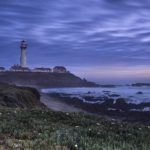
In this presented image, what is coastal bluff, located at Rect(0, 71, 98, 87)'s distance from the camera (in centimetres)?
13460

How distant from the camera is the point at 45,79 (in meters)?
144

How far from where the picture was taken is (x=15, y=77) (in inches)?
5325

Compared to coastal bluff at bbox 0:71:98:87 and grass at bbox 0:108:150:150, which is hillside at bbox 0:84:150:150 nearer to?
grass at bbox 0:108:150:150

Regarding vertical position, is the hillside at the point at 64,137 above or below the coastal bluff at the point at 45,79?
below

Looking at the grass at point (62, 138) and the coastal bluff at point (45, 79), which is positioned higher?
the coastal bluff at point (45, 79)

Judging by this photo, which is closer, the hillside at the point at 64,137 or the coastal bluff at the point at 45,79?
the hillside at the point at 64,137

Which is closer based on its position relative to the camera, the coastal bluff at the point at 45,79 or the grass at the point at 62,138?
the grass at the point at 62,138

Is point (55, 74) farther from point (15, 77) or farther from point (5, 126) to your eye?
point (5, 126)

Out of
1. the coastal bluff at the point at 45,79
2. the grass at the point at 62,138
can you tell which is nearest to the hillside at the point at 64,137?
the grass at the point at 62,138

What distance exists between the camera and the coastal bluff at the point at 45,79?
134600 mm

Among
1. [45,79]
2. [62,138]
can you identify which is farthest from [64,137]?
[45,79]

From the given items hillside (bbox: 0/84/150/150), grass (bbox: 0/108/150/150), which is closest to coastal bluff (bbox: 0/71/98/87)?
hillside (bbox: 0/84/150/150)

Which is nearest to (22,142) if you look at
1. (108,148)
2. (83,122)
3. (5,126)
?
(108,148)

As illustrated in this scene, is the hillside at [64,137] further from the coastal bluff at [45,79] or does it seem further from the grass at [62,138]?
the coastal bluff at [45,79]
